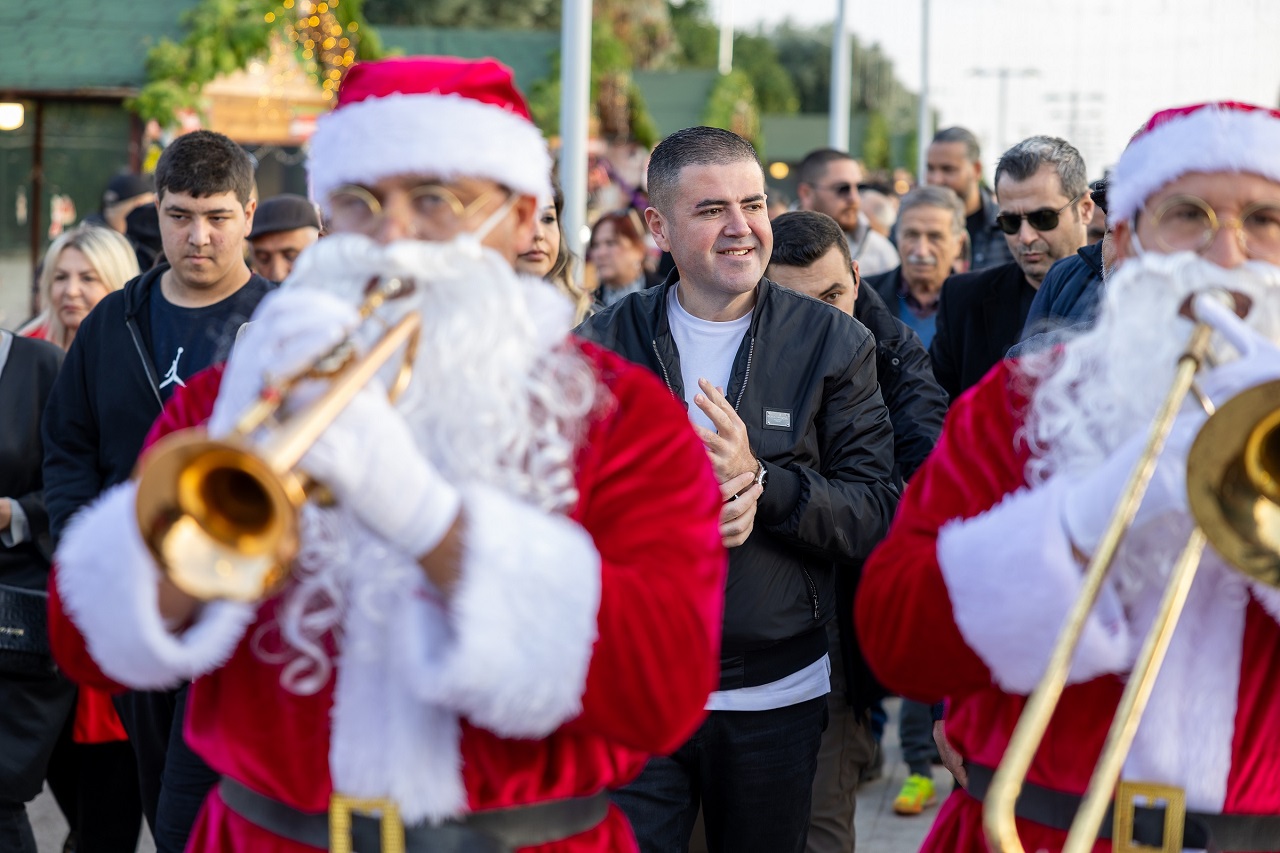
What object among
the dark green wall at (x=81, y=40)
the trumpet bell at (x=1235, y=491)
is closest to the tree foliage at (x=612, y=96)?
the dark green wall at (x=81, y=40)

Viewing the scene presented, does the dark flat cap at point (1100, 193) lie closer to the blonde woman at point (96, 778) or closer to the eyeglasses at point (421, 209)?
the eyeglasses at point (421, 209)

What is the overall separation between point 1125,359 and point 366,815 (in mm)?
1298

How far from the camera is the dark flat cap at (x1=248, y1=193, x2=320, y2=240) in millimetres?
6418

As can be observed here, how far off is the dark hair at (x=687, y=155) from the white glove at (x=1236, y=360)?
221cm

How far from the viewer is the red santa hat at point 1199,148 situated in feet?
7.70

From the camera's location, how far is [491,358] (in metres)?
2.32

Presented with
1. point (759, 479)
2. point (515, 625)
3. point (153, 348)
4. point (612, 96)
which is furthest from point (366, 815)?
point (612, 96)

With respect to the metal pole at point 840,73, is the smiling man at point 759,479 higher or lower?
lower

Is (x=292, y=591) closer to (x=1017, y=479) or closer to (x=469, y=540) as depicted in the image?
(x=469, y=540)

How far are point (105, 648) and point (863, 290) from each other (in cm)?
334

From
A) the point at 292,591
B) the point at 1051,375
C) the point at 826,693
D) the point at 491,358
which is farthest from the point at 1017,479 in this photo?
the point at 826,693

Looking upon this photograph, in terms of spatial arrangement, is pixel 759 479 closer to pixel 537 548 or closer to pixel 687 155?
pixel 687 155

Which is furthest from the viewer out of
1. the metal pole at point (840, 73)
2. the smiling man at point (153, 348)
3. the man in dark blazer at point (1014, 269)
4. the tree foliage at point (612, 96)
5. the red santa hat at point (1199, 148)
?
the tree foliage at point (612, 96)

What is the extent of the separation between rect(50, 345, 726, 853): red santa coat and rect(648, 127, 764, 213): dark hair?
6.12ft
